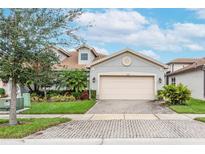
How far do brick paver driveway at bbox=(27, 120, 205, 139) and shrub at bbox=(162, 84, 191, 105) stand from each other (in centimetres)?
782

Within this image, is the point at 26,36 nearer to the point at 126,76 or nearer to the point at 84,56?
the point at 126,76

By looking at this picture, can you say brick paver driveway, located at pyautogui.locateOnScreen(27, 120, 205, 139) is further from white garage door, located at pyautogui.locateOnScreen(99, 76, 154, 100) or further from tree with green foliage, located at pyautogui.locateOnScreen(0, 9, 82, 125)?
white garage door, located at pyautogui.locateOnScreen(99, 76, 154, 100)

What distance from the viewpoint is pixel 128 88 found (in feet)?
79.7

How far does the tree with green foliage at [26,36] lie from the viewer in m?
10.2

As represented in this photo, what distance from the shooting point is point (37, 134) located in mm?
9141

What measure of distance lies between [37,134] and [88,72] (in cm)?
1627

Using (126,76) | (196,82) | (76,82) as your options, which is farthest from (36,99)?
(196,82)

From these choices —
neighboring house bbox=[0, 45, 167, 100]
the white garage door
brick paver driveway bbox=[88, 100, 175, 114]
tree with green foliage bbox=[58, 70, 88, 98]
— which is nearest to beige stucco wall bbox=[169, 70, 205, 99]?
neighboring house bbox=[0, 45, 167, 100]

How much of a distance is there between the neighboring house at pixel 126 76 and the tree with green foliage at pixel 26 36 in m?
13.4

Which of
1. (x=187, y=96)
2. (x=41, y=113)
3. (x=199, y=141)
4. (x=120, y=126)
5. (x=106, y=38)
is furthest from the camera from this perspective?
(x=106, y=38)

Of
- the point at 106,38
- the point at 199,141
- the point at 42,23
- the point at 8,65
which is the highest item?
the point at 106,38

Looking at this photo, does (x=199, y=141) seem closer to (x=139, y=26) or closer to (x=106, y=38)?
(x=139, y=26)
